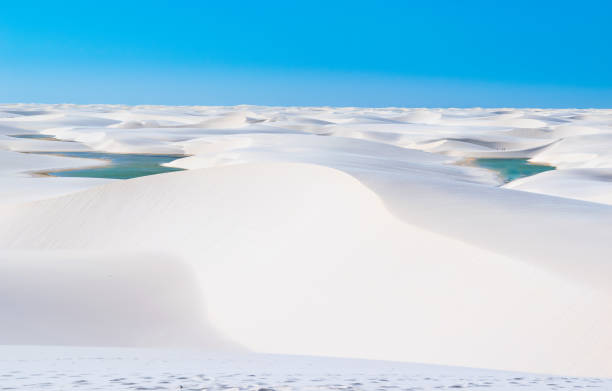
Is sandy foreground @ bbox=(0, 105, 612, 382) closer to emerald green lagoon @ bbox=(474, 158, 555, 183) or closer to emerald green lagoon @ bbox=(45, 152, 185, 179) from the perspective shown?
emerald green lagoon @ bbox=(45, 152, 185, 179)

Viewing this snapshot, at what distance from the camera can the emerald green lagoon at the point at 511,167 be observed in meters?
22.5

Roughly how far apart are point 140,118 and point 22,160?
33.7 m

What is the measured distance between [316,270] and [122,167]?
1724 centimetres

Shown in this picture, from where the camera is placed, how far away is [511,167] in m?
25.0

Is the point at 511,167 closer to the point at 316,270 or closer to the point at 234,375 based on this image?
the point at 316,270

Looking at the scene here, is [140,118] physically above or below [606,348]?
above

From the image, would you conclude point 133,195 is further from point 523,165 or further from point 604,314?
point 523,165

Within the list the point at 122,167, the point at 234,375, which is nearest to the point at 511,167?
the point at 122,167

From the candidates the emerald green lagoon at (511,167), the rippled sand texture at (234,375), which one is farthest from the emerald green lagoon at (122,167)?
the rippled sand texture at (234,375)

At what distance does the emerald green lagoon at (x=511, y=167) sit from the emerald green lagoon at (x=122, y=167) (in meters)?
9.88

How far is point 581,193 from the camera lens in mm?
15250

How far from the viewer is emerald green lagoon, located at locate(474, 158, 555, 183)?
22491mm

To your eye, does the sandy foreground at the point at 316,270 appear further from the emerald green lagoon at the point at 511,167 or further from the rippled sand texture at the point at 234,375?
the emerald green lagoon at the point at 511,167

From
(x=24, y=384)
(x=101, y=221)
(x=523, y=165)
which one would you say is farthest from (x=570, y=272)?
(x=523, y=165)
